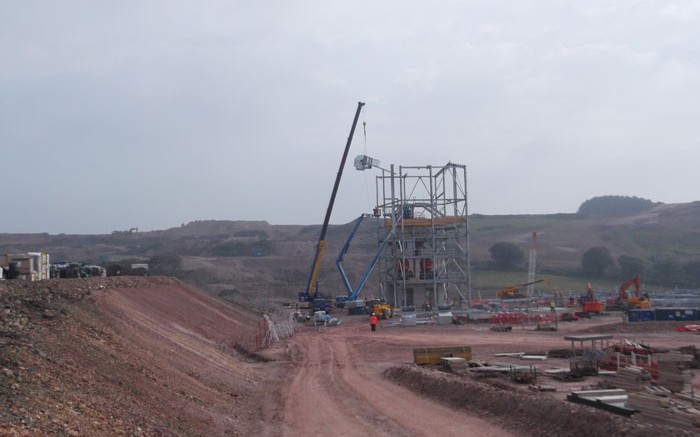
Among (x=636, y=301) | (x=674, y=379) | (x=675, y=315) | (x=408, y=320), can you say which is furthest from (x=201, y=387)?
(x=636, y=301)

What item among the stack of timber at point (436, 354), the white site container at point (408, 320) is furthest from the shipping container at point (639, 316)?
the stack of timber at point (436, 354)

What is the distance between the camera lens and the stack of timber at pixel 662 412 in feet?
47.4

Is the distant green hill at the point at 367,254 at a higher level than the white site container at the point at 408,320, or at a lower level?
higher

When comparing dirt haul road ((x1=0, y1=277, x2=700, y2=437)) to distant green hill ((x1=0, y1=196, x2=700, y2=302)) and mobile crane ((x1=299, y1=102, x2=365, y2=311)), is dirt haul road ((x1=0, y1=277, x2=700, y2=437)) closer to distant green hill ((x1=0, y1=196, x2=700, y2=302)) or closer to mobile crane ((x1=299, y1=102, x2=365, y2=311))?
mobile crane ((x1=299, y1=102, x2=365, y2=311))

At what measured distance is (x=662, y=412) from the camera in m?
15.1

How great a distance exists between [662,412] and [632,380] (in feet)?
18.0

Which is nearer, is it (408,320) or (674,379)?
(674,379)

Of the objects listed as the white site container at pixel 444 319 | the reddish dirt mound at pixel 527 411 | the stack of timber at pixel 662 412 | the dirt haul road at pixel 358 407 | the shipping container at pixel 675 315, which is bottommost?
the white site container at pixel 444 319

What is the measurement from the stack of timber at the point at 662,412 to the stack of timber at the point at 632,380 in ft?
11.4

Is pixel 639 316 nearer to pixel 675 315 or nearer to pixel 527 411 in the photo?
pixel 675 315

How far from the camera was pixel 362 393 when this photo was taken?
25.6 meters

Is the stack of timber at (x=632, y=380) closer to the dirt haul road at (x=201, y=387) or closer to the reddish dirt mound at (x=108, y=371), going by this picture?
the dirt haul road at (x=201, y=387)

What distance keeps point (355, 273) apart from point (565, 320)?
72.1 metres

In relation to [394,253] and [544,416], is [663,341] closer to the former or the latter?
[544,416]
